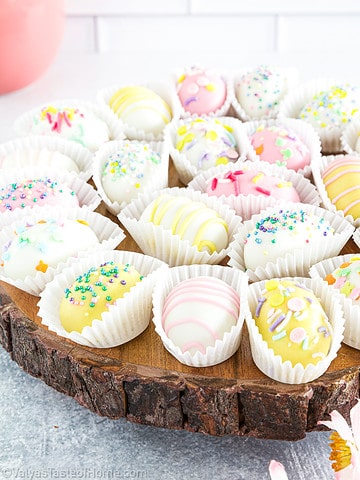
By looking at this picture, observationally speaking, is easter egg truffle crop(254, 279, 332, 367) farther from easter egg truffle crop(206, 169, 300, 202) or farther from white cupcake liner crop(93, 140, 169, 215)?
white cupcake liner crop(93, 140, 169, 215)

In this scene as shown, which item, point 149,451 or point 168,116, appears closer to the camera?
point 149,451

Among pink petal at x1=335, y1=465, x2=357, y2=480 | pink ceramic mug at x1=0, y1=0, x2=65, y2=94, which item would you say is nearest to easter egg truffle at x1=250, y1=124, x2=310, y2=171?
pink petal at x1=335, y1=465, x2=357, y2=480

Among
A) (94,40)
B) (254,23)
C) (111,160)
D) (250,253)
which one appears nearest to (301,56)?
(254,23)

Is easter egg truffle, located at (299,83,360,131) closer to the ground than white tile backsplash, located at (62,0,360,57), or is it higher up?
higher up

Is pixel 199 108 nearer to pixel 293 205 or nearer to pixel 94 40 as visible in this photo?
pixel 293 205

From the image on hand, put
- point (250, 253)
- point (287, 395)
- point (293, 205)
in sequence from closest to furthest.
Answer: point (287, 395) → point (250, 253) → point (293, 205)
